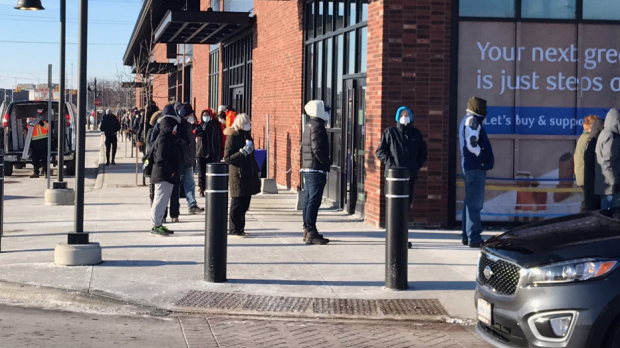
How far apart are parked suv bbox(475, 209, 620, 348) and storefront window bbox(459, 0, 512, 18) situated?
643 centimetres

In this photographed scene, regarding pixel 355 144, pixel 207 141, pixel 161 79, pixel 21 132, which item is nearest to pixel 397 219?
pixel 355 144

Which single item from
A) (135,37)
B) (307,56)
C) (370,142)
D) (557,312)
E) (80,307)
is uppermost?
(135,37)

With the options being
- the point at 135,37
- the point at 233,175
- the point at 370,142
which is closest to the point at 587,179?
the point at 370,142

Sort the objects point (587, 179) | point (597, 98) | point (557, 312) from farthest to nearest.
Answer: point (597, 98) → point (587, 179) → point (557, 312)

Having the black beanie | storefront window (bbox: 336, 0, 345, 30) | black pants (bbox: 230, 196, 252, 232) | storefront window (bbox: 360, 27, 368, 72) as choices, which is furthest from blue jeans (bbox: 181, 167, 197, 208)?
Answer: the black beanie

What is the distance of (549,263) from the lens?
17.0 ft

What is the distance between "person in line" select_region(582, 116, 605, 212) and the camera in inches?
414

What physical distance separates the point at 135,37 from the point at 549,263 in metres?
34.5

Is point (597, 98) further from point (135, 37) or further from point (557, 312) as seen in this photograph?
point (135, 37)

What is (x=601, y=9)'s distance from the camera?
1185 centimetres

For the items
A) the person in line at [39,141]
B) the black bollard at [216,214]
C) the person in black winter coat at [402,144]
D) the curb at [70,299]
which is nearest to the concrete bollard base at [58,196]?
the person in line at [39,141]

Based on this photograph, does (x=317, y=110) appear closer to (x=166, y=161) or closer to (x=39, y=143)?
(x=166, y=161)

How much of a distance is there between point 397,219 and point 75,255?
3.63 metres

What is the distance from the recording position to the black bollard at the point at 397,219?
7.77 meters
